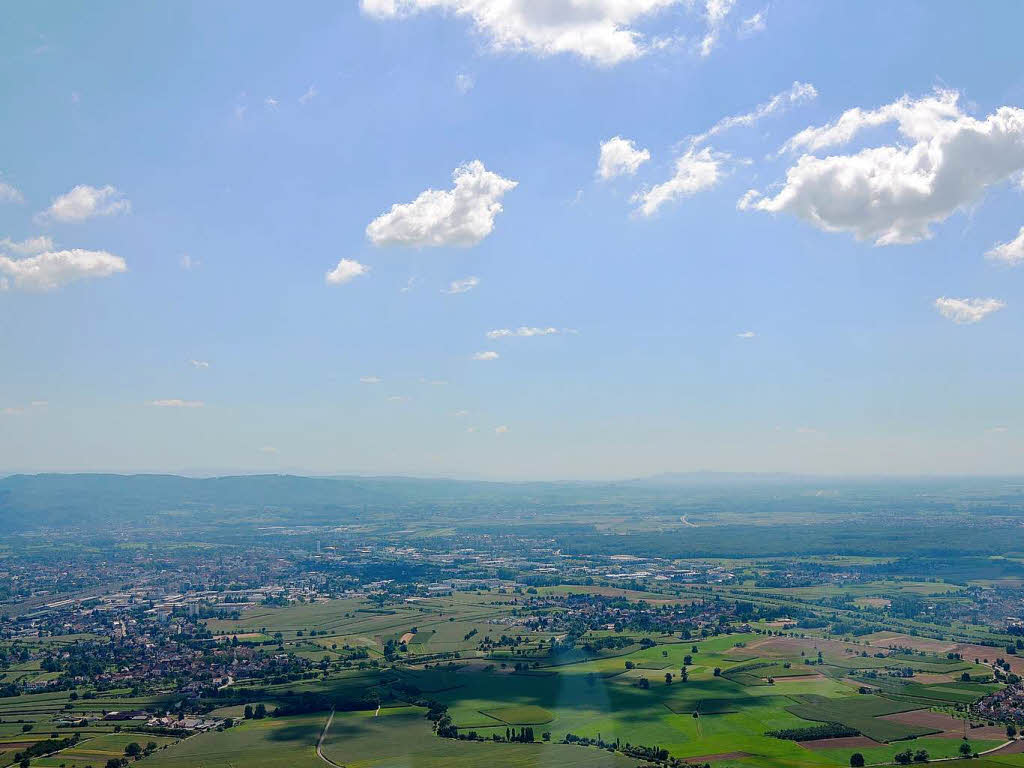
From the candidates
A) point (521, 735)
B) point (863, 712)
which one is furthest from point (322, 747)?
point (863, 712)

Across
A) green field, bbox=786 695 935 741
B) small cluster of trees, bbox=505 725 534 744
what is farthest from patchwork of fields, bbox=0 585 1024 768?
small cluster of trees, bbox=505 725 534 744

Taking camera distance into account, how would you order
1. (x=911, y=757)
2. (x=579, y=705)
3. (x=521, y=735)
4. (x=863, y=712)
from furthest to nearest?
1. (x=579, y=705)
2. (x=863, y=712)
3. (x=521, y=735)
4. (x=911, y=757)

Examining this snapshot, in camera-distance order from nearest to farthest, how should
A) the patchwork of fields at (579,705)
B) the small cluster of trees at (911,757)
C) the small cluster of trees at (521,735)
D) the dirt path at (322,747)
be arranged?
the small cluster of trees at (911,757)
the dirt path at (322,747)
the patchwork of fields at (579,705)
the small cluster of trees at (521,735)

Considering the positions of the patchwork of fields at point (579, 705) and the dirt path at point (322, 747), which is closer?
the dirt path at point (322, 747)

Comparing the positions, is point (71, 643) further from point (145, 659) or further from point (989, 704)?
point (989, 704)

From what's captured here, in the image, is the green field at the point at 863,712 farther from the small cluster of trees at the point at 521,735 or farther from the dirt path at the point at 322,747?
the dirt path at the point at 322,747

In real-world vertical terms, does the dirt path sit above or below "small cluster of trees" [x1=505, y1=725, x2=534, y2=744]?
below

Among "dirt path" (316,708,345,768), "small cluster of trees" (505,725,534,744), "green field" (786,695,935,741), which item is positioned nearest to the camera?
"dirt path" (316,708,345,768)

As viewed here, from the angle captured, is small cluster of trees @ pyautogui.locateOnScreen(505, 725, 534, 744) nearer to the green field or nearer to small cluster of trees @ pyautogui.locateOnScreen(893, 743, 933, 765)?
the green field

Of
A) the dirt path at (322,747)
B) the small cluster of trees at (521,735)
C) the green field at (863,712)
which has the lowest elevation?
the dirt path at (322,747)

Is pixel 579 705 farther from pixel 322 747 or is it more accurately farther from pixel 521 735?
pixel 322 747

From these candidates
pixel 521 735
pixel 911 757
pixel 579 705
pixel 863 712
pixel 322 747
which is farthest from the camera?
pixel 579 705

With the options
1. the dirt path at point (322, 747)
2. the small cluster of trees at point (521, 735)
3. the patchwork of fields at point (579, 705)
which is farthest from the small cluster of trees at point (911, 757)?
the dirt path at point (322, 747)
